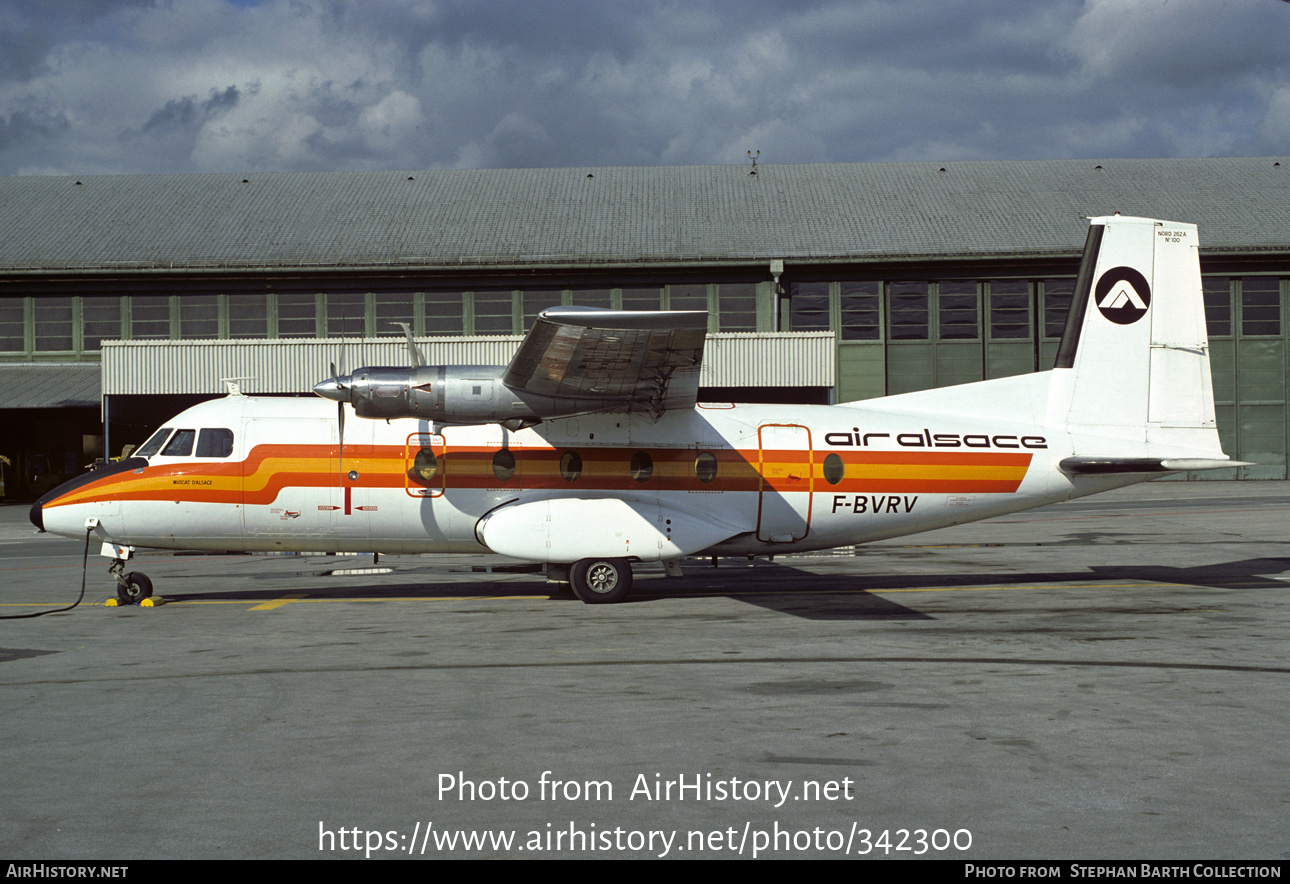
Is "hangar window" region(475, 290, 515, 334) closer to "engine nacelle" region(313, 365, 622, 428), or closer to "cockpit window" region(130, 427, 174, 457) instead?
"cockpit window" region(130, 427, 174, 457)

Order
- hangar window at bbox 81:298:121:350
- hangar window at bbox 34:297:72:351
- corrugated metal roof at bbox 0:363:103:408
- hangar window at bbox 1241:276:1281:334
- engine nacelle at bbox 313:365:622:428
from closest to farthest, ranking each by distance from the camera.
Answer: engine nacelle at bbox 313:365:622:428, corrugated metal roof at bbox 0:363:103:408, hangar window at bbox 81:298:121:350, hangar window at bbox 34:297:72:351, hangar window at bbox 1241:276:1281:334

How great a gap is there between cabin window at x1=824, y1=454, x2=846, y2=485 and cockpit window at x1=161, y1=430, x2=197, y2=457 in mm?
9745

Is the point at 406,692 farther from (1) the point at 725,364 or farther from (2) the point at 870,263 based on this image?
(2) the point at 870,263

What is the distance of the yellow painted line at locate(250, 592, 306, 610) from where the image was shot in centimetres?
1498

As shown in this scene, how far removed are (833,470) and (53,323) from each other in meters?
37.2

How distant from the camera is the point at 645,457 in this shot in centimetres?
1538

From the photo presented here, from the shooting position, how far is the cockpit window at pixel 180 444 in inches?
598

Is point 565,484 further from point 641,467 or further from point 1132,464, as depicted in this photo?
point 1132,464

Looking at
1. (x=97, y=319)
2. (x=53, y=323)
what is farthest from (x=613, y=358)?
(x=53, y=323)

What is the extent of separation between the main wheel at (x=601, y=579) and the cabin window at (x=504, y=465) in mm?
1694

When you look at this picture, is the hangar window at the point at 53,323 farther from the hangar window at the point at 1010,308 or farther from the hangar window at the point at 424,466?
the hangar window at the point at 1010,308

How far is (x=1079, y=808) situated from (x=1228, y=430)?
140 ft

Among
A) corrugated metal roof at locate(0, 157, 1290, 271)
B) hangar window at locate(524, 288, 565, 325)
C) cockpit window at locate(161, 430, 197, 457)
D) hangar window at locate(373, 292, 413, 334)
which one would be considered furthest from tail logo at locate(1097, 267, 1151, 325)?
hangar window at locate(373, 292, 413, 334)

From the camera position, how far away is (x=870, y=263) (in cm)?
4081
